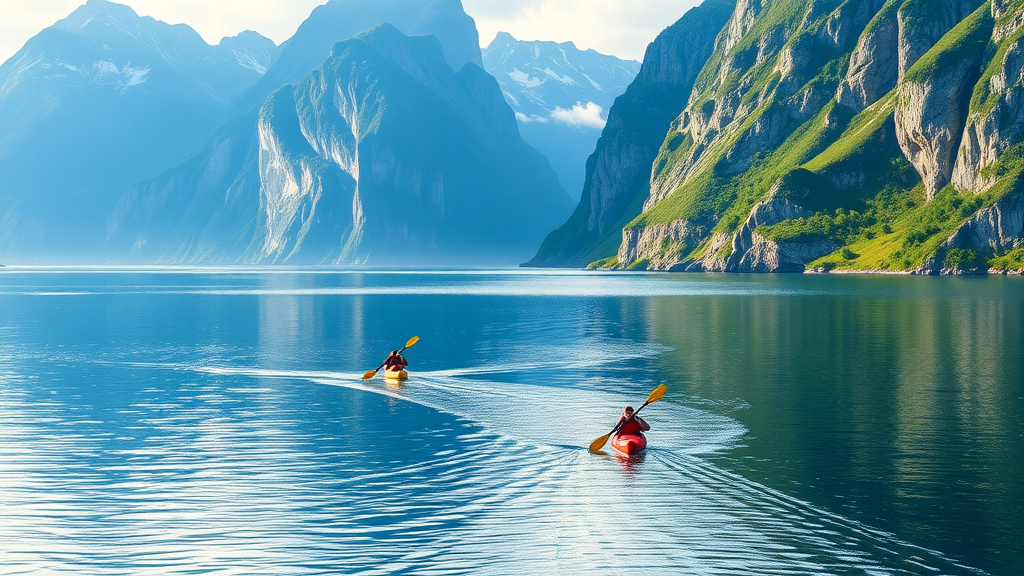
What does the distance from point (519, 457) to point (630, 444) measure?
4.82 meters

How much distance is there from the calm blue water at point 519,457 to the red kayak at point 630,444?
2.35ft

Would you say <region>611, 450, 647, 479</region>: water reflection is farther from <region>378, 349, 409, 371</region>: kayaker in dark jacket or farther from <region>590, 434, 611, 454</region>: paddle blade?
<region>378, 349, 409, 371</region>: kayaker in dark jacket

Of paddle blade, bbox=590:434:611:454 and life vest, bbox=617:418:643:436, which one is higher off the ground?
life vest, bbox=617:418:643:436

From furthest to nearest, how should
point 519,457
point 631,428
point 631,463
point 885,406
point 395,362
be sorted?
point 395,362, point 885,406, point 631,428, point 519,457, point 631,463

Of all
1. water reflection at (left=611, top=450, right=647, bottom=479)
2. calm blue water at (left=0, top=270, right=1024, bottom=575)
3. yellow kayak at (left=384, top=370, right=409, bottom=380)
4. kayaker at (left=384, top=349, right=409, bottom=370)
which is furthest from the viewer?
kayaker at (left=384, top=349, right=409, bottom=370)

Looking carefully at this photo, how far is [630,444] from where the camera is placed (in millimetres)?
41438

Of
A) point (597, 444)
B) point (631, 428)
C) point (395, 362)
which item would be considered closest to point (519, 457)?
point (597, 444)

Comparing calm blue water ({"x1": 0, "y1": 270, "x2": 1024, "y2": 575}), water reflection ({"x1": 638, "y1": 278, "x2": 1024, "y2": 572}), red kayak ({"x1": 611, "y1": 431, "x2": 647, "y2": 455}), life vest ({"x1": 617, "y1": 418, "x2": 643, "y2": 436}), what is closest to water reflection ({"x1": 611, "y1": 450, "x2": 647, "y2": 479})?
red kayak ({"x1": 611, "y1": 431, "x2": 647, "y2": 455})

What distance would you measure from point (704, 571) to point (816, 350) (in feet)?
179

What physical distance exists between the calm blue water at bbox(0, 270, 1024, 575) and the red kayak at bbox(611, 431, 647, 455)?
0.72 m

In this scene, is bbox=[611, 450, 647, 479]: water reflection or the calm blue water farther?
bbox=[611, 450, 647, 479]: water reflection

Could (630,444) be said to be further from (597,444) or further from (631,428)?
(597,444)

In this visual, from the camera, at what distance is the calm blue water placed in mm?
28797

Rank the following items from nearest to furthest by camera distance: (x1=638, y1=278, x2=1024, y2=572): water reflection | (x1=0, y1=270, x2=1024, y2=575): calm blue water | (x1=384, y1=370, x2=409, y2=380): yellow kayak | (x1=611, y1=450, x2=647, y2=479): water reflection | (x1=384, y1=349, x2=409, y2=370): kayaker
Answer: (x1=0, y1=270, x2=1024, y2=575): calm blue water, (x1=638, y1=278, x2=1024, y2=572): water reflection, (x1=611, y1=450, x2=647, y2=479): water reflection, (x1=384, y1=370, x2=409, y2=380): yellow kayak, (x1=384, y1=349, x2=409, y2=370): kayaker
